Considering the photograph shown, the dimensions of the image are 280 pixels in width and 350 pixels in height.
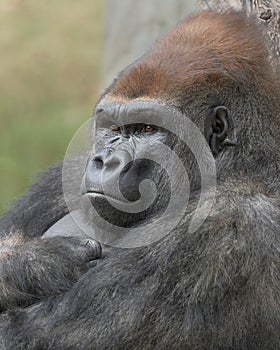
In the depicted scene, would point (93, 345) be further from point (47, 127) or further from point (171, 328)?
point (47, 127)

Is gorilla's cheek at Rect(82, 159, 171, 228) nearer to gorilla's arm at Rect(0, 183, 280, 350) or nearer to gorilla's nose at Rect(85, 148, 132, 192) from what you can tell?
gorilla's nose at Rect(85, 148, 132, 192)

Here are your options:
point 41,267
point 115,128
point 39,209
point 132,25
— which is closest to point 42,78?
point 132,25

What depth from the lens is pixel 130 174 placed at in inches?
171

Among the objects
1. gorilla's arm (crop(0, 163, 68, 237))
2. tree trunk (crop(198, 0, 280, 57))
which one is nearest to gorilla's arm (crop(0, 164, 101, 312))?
gorilla's arm (crop(0, 163, 68, 237))

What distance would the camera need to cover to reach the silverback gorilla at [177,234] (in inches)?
156

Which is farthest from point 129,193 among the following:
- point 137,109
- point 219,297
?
point 219,297

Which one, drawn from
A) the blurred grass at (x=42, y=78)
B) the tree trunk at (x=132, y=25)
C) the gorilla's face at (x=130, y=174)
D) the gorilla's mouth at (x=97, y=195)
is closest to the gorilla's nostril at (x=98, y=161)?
the gorilla's face at (x=130, y=174)

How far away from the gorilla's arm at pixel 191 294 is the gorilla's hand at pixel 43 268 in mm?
133

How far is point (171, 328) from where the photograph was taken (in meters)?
3.95

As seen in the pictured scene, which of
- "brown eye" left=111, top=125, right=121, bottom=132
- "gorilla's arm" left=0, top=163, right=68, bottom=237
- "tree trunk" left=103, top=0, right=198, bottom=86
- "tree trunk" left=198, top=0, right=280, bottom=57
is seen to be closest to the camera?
"brown eye" left=111, top=125, right=121, bottom=132

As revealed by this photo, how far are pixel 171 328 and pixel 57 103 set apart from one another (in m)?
8.94

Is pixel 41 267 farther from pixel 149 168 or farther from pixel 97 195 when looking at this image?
pixel 149 168

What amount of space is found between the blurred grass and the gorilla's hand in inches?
230

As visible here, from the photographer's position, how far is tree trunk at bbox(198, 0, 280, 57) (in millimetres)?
4832
